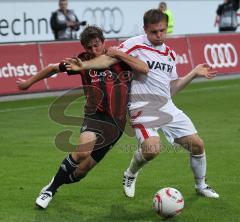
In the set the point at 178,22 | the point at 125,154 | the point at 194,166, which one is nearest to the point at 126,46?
the point at 194,166

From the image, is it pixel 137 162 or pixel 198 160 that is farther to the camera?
pixel 137 162

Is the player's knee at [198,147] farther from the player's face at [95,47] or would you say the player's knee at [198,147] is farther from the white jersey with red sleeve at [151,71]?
the player's face at [95,47]

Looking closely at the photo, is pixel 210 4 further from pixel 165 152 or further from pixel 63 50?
pixel 165 152

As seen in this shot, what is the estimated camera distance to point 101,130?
Result: 8.77 metres

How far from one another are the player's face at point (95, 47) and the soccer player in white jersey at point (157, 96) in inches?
15.6

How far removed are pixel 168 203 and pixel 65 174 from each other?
1292mm

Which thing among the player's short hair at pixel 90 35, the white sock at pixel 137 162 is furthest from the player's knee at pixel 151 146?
the player's short hair at pixel 90 35

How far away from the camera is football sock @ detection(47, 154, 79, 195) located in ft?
28.5

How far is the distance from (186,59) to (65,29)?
367 centimetres

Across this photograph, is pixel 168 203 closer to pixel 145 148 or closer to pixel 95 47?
pixel 145 148

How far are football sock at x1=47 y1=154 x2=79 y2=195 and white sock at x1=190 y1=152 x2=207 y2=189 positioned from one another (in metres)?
1.46

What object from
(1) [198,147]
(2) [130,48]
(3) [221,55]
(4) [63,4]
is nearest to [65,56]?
(4) [63,4]

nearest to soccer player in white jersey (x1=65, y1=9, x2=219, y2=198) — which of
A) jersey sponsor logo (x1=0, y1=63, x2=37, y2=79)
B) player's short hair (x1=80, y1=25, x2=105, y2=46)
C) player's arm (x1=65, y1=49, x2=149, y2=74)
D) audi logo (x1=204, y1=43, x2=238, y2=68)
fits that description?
player's arm (x1=65, y1=49, x2=149, y2=74)

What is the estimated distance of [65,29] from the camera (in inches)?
896
